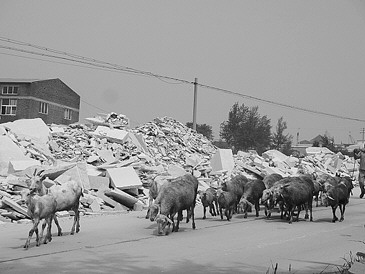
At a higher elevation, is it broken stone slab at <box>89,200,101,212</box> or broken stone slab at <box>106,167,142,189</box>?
broken stone slab at <box>106,167,142,189</box>

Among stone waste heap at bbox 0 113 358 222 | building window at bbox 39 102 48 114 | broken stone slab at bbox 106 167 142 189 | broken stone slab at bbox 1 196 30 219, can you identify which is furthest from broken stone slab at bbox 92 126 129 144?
building window at bbox 39 102 48 114

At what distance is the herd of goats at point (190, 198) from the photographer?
37.5 feet

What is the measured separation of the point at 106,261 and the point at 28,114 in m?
51.3

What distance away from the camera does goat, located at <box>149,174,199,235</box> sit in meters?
12.8

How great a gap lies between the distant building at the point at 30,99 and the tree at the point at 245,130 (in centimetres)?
2402

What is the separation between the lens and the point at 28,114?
189 feet

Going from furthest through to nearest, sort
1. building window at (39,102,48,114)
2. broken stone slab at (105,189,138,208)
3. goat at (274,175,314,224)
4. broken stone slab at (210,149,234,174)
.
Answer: building window at (39,102,48,114) → broken stone slab at (210,149,234,174) → broken stone slab at (105,189,138,208) → goat at (274,175,314,224)

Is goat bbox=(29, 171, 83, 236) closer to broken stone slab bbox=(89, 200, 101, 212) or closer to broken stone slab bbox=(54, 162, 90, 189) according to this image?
broken stone slab bbox=(89, 200, 101, 212)

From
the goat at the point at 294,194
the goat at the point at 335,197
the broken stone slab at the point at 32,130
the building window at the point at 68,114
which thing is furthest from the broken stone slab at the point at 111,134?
the building window at the point at 68,114

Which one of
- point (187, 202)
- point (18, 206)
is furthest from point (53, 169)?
point (187, 202)

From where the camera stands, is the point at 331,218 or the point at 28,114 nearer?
the point at 331,218

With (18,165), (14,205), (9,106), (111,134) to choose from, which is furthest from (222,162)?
(9,106)

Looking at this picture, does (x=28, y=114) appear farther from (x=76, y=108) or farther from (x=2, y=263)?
(x=2, y=263)

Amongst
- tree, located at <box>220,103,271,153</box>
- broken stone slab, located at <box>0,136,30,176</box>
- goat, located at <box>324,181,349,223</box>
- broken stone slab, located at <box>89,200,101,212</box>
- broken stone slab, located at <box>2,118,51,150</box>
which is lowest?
broken stone slab, located at <box>89,200,101,212</box>
